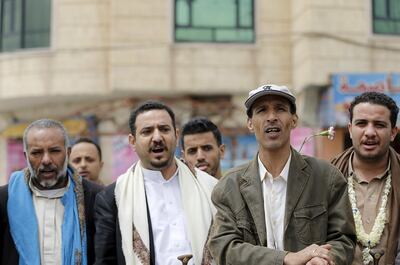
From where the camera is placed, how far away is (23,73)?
16.2 metres

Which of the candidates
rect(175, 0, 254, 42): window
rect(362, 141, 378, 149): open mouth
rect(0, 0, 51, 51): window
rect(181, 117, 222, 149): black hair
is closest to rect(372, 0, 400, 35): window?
rect(175, 0, 254, 42): window

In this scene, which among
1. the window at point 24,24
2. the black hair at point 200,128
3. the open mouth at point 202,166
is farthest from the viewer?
the window at point 24,24

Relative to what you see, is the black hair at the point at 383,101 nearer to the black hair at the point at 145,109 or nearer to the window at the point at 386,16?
the black hair at the point at 145,109

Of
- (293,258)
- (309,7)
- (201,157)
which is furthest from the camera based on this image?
(309,7)

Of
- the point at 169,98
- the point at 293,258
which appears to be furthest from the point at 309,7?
the point at 293,258

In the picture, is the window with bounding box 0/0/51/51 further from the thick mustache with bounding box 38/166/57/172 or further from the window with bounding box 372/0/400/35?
the thick mustache with bounding box 38/166/57/172

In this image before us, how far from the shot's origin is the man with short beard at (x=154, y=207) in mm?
4152

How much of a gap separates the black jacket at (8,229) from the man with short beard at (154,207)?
0.21 m

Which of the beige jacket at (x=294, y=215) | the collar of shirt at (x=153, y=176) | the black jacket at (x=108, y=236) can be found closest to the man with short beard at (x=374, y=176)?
the beige jacket at (x=294, y=215)

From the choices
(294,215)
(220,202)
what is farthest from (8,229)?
(294,215)

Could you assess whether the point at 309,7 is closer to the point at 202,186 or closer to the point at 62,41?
the point at 62,41

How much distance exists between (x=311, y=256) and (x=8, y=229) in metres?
1.96

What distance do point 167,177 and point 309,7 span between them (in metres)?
11.2

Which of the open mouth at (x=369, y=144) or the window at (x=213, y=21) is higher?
the window at (x=213, y=21)
